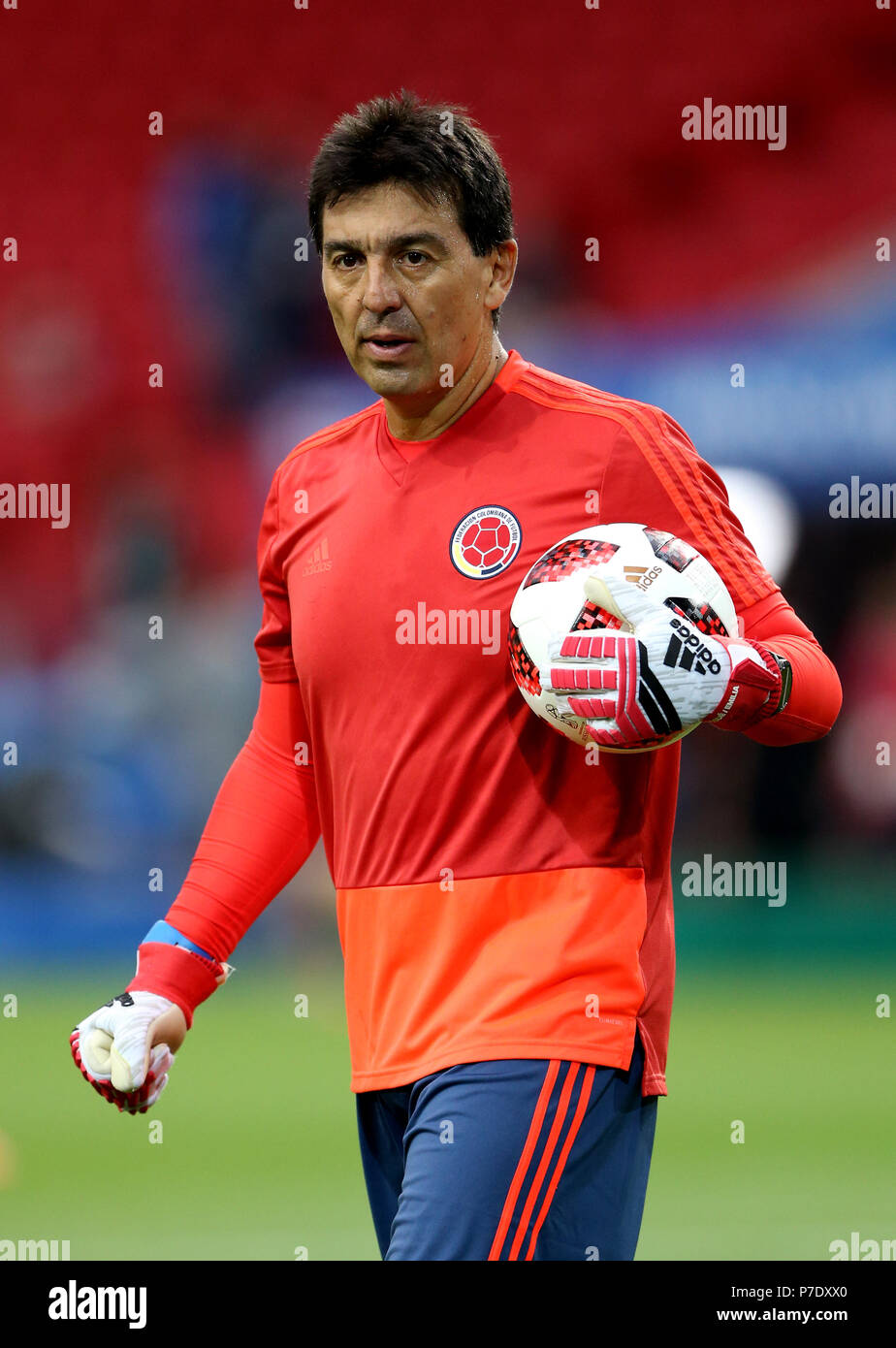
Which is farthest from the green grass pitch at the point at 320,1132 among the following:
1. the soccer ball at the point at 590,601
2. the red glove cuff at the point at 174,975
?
the soccer ball at the point at 590,601

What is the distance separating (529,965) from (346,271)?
102cm

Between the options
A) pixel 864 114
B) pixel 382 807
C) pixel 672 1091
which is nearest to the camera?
pixel 382 807

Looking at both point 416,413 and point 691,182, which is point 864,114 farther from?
point 416,413

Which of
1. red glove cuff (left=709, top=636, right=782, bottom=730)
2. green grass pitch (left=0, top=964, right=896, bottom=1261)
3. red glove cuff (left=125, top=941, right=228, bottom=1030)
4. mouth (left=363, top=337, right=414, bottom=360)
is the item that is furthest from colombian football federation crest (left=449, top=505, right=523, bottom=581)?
Answer: green grass pitch (left=0, top=964, right=896, bottom=1261)

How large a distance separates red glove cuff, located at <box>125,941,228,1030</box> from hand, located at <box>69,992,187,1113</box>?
0.12 ft

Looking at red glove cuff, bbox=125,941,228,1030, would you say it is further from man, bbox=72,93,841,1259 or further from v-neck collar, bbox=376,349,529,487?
v-neck collar, bbox=376,349,529,487

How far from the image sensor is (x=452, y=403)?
8.39ft

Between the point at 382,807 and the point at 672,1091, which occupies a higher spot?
the point at 382,807

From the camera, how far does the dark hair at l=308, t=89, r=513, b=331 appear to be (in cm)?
246

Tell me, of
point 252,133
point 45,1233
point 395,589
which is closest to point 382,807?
point 395,589

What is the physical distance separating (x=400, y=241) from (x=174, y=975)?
1127 mm

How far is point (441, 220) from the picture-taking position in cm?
247

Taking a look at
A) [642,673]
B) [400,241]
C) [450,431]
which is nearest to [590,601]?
[642,673]

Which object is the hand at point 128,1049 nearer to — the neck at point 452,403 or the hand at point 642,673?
the hand at point 642,673
